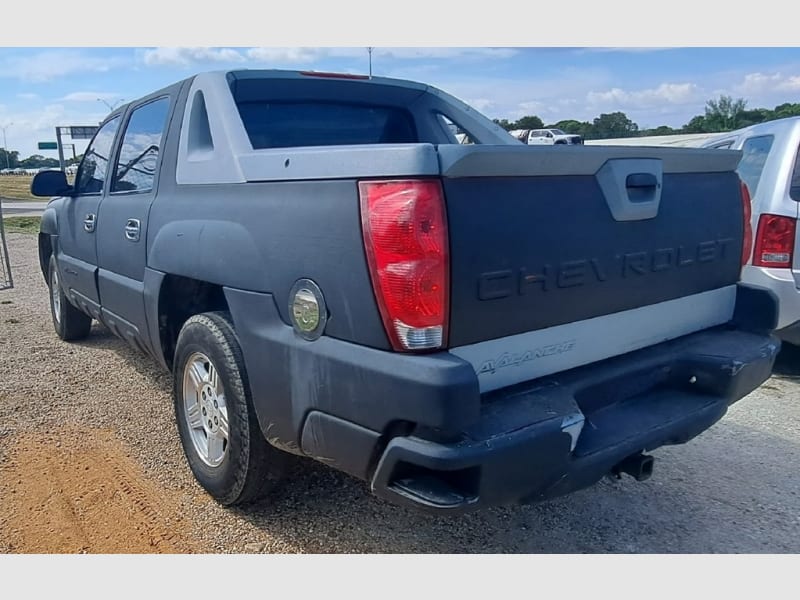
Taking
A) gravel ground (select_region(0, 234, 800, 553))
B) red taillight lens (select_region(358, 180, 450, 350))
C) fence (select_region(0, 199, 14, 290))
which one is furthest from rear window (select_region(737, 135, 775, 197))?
fence (select_region(0, 199, 14, 290))

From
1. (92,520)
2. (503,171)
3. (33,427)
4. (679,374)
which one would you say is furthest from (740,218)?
(33,427)

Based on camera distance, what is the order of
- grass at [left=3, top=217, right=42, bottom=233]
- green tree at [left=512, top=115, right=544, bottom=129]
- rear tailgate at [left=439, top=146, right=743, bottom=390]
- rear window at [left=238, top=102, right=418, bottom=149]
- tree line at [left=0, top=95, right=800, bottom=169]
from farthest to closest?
1. green tree at [left=512, top=115, right=544, bottom=129]
2. tree line at [left=0, top=95, right=800, bottom=169]
3. grass at [left=3, top=217, right=42, bottom=233]
4. rear window at [left=238, top=102, right=418, bottom=149]
5. rear tailgate at [left=439, top=146, right=743, bottom=390]

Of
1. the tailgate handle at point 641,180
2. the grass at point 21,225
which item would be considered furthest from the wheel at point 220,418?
the grass at point 21,225

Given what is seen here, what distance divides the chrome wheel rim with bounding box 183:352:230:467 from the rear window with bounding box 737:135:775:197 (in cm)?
405

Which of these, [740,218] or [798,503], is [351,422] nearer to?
[740,218]

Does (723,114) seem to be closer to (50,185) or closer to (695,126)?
(695,126)

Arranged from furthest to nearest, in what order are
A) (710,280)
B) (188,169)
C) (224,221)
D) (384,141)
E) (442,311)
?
(384,141) < (188,169) < (710,280) < (224,221) < (442,311)

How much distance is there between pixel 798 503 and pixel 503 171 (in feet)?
7.62

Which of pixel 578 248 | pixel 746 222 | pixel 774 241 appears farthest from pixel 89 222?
pixel 774 241

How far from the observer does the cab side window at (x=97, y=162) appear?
4.64 meters

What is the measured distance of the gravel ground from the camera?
284 cm

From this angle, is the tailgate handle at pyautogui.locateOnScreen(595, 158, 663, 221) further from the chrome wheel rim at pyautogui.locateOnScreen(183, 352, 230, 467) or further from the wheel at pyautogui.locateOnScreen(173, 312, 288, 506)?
the chrome wheel rim at pyautogui.locateOnScreen(183, 352, 230, 467)

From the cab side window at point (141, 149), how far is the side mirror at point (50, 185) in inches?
38.4

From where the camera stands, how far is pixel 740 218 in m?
3.04
